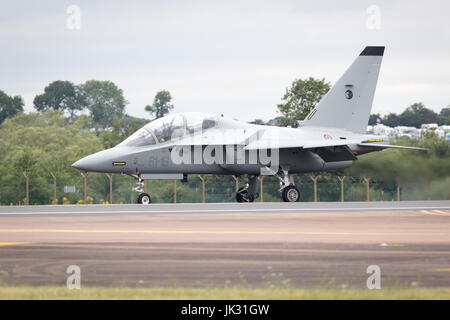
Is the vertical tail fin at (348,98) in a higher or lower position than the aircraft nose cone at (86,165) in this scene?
higher

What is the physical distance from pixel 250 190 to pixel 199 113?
3.97 metres

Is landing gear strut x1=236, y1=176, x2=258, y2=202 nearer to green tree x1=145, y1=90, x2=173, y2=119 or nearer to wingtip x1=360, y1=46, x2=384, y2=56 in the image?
wingtip x1=360, y1=46, x2=384, y2=56

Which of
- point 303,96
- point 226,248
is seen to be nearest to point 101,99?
point 303,96

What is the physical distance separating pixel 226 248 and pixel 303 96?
3919cm

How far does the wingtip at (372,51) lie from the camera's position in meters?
29.3

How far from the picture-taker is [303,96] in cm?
5112

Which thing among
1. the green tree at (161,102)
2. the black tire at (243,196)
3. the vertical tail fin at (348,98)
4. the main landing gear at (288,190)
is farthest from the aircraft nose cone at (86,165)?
the green tree at (161,102)

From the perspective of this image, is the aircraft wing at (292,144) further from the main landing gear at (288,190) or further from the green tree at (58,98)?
the green tree at (58,98)

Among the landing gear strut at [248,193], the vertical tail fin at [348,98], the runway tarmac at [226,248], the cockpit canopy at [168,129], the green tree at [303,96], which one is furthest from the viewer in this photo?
the green tree at [303,96]

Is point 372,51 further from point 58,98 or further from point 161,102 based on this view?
point 58,98

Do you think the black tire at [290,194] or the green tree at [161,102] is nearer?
the black tire at [290,194]

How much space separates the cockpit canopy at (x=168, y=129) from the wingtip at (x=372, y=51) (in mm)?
7287

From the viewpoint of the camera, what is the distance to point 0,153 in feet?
272
